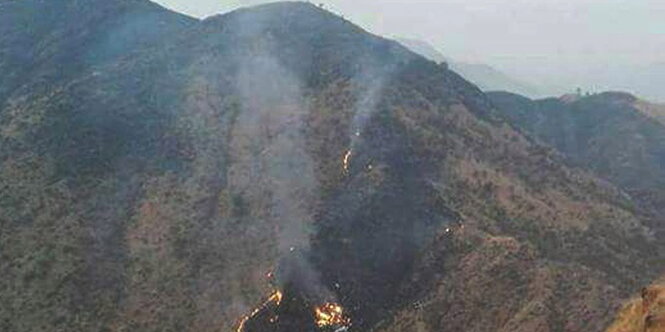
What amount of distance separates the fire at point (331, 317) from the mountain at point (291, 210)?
0.89ft

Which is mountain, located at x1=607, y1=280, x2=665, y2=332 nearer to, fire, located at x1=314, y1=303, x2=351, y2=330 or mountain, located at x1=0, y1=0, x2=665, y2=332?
mountain, located at x1=0, y1=0, x2=665, y2=332

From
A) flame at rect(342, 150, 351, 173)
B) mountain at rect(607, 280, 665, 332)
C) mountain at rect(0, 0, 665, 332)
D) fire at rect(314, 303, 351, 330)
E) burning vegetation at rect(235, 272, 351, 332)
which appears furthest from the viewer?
flame at rect(342, 150, 351, 173)

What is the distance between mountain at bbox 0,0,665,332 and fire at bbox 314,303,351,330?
0.27 m

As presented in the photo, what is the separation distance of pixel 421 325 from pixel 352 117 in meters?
58.4

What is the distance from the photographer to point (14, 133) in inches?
6594

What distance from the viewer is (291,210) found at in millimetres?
147500

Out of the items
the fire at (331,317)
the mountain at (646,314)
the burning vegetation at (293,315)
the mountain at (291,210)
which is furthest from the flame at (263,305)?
the mountain at (646,314)

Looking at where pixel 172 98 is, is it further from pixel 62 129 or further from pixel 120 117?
pixel 62 129

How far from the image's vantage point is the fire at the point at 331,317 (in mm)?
126500

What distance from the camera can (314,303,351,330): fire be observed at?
126500 mm

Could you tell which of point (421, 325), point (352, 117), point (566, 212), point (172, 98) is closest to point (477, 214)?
point (566, 212)

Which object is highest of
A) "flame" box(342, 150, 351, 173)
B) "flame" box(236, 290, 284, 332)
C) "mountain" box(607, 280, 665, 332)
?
"mountain" box(607, 280, 665, 332)

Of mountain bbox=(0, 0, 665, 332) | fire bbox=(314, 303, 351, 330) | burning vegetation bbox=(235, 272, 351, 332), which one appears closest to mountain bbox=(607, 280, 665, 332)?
mountain bbox=(0, 0, 665, 332)

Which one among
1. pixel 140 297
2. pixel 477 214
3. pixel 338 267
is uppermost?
pixel 477 214
